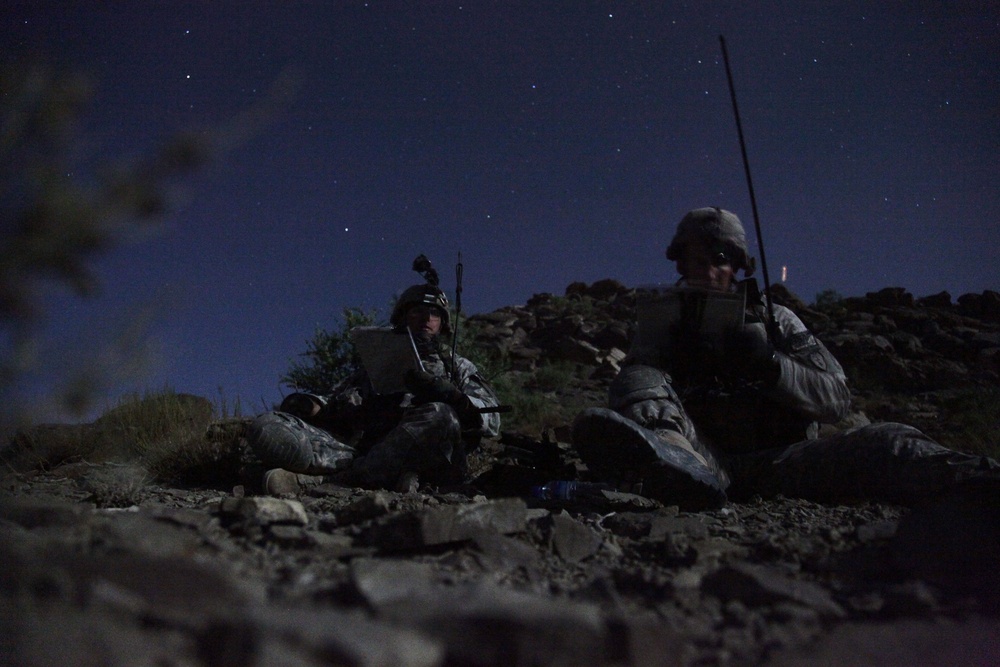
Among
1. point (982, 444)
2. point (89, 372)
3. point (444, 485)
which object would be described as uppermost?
point (89, 372)

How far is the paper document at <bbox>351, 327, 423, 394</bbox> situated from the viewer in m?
5.47

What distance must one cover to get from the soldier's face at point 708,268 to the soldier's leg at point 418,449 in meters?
2.08

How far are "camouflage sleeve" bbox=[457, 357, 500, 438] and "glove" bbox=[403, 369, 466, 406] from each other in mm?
261

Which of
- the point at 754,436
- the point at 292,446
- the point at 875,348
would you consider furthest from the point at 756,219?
the point at 875,348

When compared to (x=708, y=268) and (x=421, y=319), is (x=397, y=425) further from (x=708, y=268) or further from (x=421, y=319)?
(x=708, y=268)

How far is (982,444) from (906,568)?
750 cm

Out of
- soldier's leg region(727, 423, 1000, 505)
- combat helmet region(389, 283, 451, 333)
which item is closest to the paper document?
combat helmet region(389, 283, 451, 333)

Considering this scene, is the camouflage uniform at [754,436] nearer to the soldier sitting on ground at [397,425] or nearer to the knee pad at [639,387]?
the knee pad at [639,387]

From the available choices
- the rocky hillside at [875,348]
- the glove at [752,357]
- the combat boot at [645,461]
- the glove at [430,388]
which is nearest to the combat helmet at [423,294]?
the glove at [430,388]

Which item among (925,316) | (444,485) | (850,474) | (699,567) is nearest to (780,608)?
(699,567)

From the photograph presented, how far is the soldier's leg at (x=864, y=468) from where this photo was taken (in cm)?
282

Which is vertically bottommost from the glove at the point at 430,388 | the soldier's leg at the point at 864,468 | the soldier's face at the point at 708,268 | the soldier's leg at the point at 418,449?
the soldier's leg at the point at 864,468

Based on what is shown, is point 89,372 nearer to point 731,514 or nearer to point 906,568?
point 906,568

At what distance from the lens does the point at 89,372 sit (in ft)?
5.28
